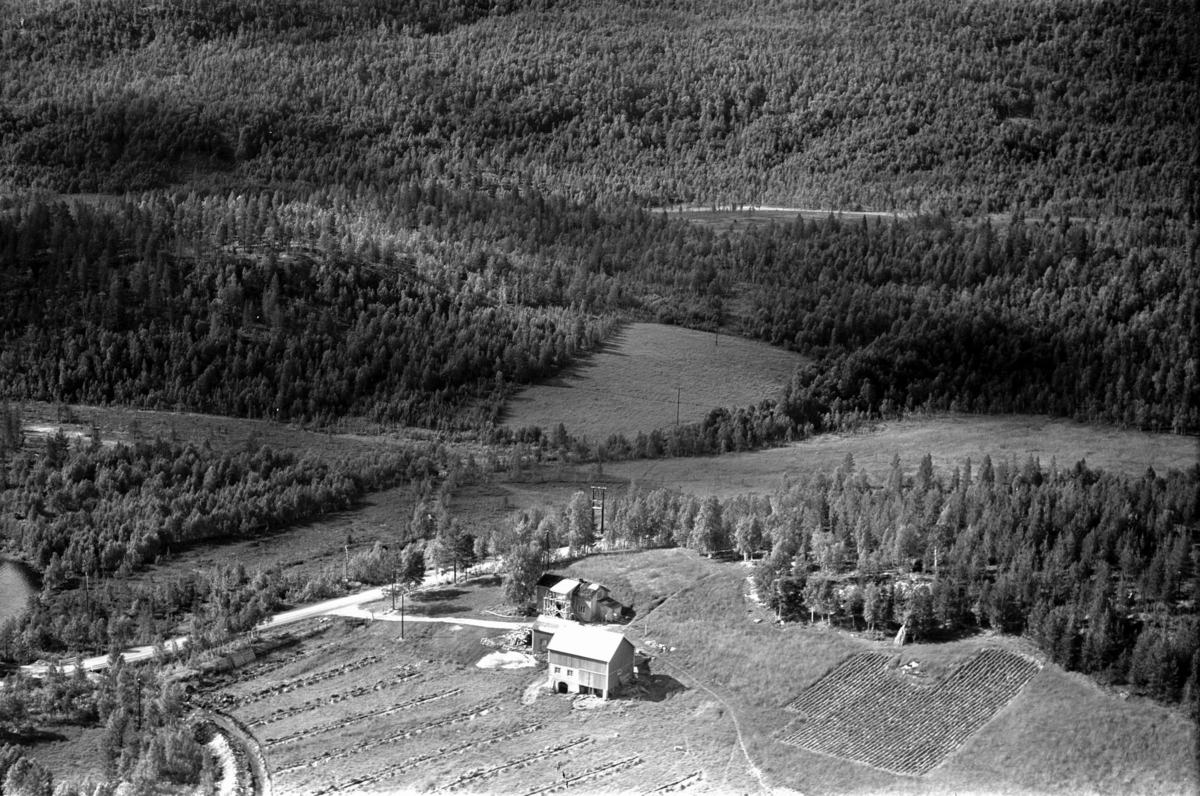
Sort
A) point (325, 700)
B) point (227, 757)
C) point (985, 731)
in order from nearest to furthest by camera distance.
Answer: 1. point (985, 731)
2. point (227, 757)
3. point (325, 700)

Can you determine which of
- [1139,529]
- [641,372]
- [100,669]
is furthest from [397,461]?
[1139,529]

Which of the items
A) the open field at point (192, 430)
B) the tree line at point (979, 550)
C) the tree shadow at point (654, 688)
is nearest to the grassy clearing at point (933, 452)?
the tree line at point (979, 550)

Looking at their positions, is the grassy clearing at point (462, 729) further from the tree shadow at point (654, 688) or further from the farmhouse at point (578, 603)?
the farmhouse at point (578, 603)

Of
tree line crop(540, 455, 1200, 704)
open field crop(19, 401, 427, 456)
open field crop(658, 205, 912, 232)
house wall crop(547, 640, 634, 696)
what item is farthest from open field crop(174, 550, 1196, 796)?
open field crop(658, 205, 912, 232)

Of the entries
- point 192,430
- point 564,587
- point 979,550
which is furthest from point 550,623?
point 192,430

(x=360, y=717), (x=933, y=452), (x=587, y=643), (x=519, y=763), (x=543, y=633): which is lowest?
(x=933, y=452)

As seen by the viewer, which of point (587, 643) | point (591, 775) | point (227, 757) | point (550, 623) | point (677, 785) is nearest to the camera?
point (677, 785)

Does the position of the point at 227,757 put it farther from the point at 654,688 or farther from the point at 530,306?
the point at 530,306

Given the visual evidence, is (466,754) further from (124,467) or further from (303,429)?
(303,429)
